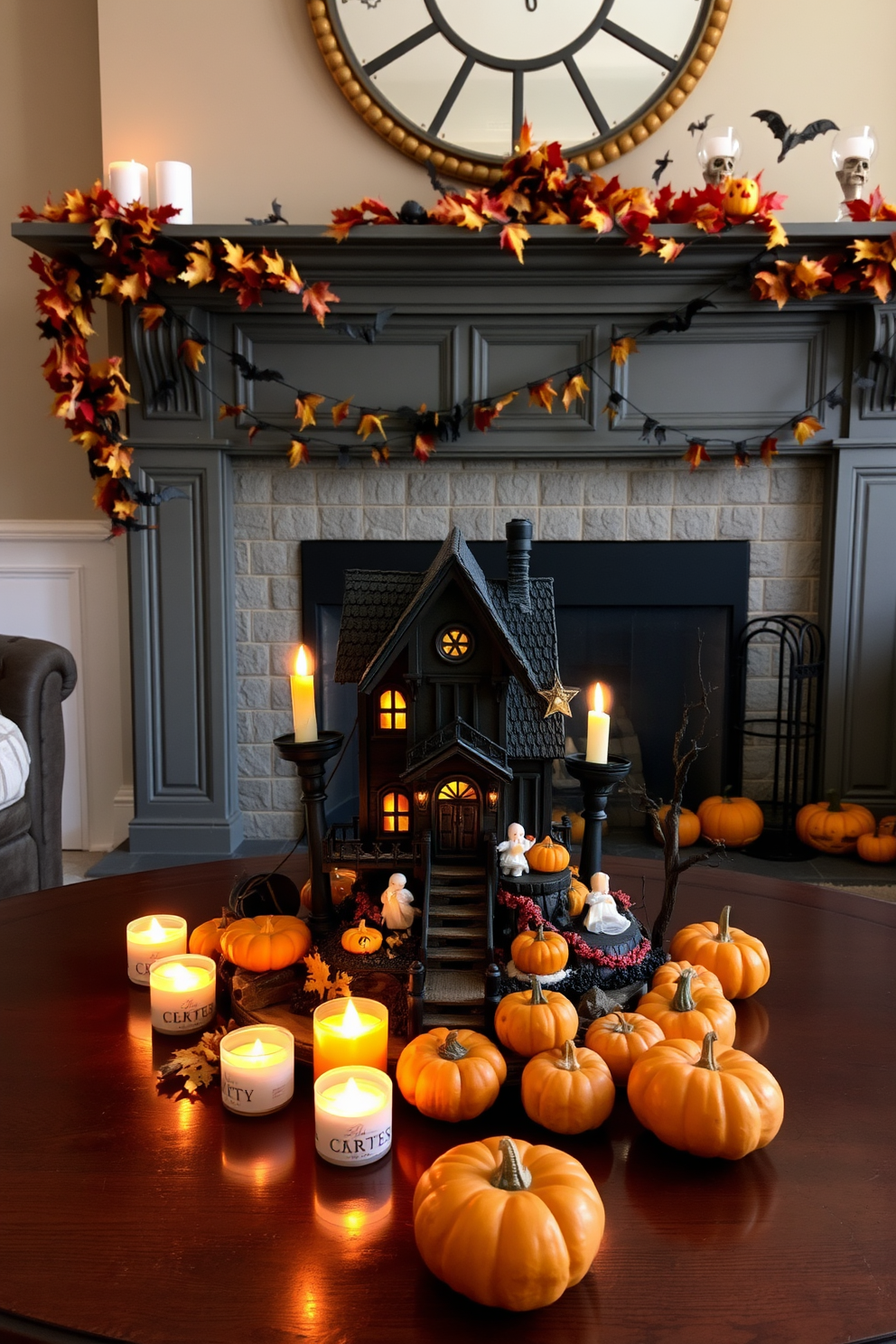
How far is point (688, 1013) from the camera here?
0.96 metres

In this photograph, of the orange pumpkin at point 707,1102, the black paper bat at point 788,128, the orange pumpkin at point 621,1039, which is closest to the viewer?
the orange pumpkin at point 707,1102

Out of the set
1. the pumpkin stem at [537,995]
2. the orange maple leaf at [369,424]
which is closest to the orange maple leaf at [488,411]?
the orange maple leaf at [369,424]

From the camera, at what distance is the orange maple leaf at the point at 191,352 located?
290 cm

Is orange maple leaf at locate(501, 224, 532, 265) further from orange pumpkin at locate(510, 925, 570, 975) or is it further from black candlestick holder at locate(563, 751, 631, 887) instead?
orange pumpkin at locate(510, 925, 570, 975)

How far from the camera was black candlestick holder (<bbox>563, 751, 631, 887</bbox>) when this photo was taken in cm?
114

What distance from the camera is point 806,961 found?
Answer: 122 centimetres

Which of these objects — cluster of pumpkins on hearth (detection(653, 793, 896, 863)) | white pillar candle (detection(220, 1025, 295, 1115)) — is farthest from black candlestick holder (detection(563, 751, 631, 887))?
cluster of pumpkins on hearth (detection(653, 793, 896, 863))

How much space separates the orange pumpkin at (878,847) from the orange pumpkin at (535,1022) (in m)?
2.35

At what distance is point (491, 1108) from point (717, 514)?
2.53m

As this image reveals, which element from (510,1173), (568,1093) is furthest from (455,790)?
(510,1173)

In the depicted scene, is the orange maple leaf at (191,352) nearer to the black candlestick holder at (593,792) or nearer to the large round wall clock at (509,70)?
the large round wall clock at (509,70)

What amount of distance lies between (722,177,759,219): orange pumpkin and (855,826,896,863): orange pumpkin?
1.80 m

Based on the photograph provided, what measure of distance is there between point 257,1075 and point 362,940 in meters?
0.21

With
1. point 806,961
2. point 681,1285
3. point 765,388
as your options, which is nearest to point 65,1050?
Answer: point 681,1285
